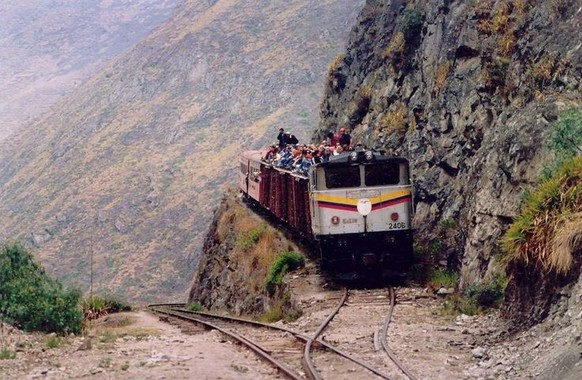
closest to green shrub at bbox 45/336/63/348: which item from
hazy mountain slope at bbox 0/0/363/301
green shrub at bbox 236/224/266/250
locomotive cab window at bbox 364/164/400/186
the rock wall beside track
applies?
the rock wall beside track

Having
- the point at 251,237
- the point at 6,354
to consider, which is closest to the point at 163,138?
the point at 251,237

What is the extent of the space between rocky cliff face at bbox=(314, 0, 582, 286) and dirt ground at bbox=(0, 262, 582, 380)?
2685 mm

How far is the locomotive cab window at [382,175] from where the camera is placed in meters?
20.9

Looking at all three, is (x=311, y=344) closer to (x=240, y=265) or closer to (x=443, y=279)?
(x=443, y=279)

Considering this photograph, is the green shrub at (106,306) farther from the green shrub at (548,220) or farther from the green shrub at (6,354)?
the green shrub at (548,220)

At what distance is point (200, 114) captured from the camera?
90375 mm

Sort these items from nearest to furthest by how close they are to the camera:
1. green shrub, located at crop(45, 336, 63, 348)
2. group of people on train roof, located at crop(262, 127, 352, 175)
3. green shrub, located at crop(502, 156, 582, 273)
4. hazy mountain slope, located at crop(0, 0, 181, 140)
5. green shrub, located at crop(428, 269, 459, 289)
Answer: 1. green shrub, located at crop(502, 156, 582, 273)
2. green shrub, located at crop(45, 336, 63, 348)
3. green shrub, located at crop(428, 269, 459, 289)
4. group of people on train roof, located at crop(262, 127, 352, 175)
5. hazy mountain slope, located at crop(0, 0, 181, 140)

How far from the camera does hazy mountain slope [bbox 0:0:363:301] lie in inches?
2795

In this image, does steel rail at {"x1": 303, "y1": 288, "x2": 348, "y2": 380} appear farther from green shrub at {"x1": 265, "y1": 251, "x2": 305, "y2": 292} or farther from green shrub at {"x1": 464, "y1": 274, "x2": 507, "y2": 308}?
green shrub at {"x1": 265, "y1": 251, "x2": 305, "y2": 292}

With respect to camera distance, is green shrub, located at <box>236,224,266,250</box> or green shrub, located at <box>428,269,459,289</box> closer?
green shrub, located at <box>428,269,459,289</box>

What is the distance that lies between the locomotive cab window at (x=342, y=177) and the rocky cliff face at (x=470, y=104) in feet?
9.93

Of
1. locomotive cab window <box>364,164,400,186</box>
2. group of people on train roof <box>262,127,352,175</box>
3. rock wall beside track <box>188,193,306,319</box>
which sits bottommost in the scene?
rock wall beside track <box>188,193,306,319</box>

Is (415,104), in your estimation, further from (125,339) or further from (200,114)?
(200,114)

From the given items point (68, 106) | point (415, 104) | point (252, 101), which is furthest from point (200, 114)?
point (415, 104)
